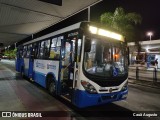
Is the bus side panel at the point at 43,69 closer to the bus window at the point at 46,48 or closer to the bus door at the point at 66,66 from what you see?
the bus window at the point at 46,48

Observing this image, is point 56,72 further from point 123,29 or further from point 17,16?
point 123,29

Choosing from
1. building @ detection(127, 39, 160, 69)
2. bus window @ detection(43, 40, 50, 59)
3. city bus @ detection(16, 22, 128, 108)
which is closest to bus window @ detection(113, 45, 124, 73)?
city bus @ detection(16, 22, 128, 108)

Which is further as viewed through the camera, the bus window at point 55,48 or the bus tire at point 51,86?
the bus tire at point 51,86

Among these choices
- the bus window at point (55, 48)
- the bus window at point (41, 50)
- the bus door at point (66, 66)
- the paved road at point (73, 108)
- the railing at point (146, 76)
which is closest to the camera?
the paved road at point (73, 108)

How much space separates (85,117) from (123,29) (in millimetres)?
20827

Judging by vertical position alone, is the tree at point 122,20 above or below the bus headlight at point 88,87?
above

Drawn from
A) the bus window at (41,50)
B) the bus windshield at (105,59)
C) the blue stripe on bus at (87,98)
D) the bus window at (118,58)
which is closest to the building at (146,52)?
the bus window at (41,50)

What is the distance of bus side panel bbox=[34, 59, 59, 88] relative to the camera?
25.9ft

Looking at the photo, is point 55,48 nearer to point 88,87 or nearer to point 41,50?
point 41,50

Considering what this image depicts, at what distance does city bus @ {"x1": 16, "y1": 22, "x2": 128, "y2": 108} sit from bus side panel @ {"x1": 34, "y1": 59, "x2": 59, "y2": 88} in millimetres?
44

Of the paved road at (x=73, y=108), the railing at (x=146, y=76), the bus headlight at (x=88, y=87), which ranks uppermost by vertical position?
the bus headlight at (x=88, y=87)

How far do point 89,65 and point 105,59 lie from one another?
2.52 ft

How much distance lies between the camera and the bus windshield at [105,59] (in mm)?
6055

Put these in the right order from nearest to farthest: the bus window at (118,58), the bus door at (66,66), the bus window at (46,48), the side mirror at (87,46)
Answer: the side mirror at (87,46) → the bus window at (118,58) → the bus door at (66,66) → the bus window at (46,48)
